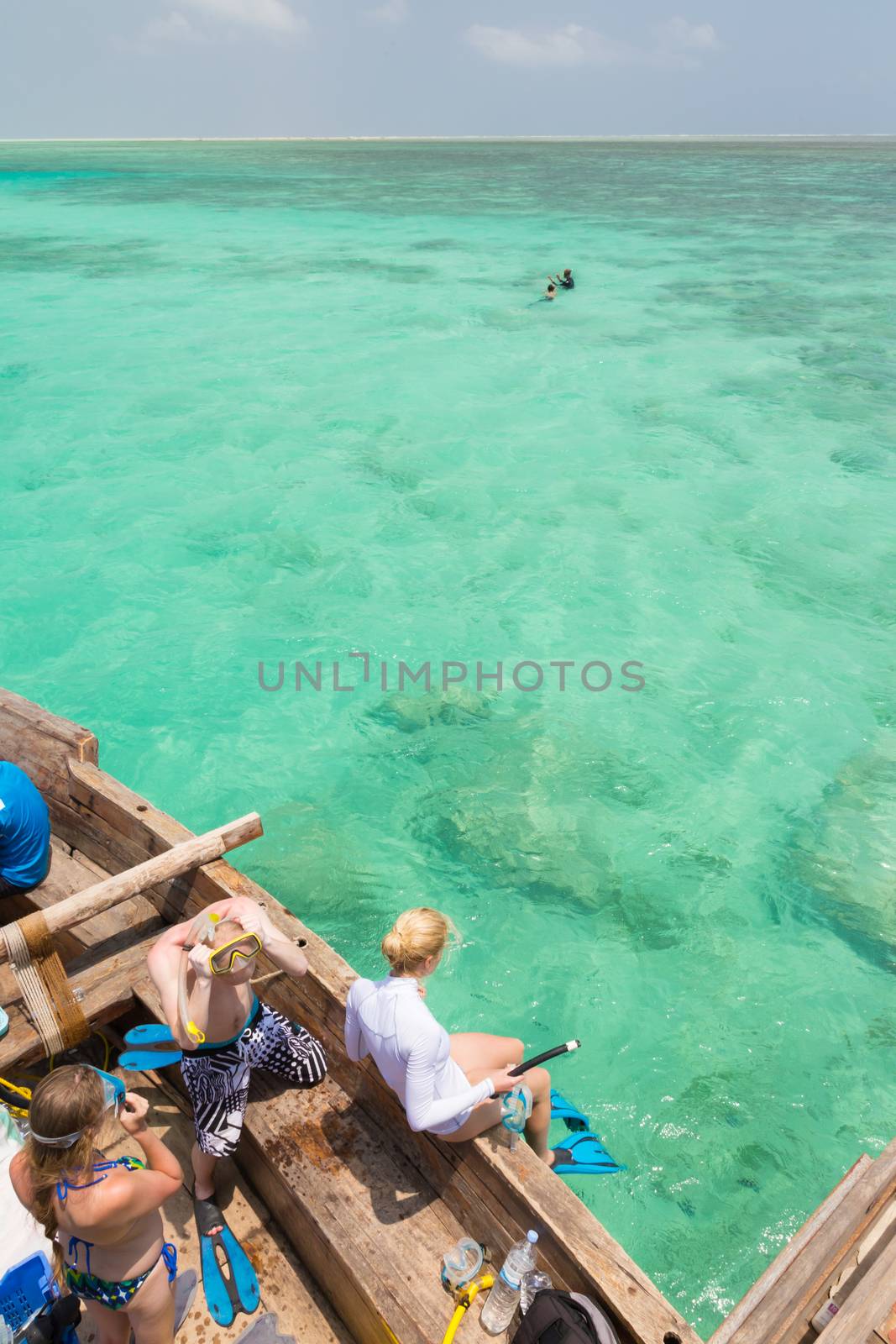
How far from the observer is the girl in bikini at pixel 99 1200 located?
268 centimetres

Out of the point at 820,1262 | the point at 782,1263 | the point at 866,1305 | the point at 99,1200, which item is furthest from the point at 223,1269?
the point at 866,1305

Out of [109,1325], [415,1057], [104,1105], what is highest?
[104,1105]

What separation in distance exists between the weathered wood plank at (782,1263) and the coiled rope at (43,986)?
9.95 feet

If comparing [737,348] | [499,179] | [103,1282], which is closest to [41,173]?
[499,179]

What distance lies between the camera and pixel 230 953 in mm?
3367

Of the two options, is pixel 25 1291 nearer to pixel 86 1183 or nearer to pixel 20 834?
pixel 86 1183

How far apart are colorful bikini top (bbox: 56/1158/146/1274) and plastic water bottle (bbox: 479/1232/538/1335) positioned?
54.6 inches

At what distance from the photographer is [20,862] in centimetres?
486

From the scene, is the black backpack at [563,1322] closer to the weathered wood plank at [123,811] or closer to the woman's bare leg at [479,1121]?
the woman's bare leg at [479,1121]

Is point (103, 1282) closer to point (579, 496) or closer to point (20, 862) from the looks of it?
point (20, 862)

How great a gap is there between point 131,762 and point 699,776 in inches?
231

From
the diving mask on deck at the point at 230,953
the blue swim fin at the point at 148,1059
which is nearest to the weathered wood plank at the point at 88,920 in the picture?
the blue swim fin at the point at 148,1059

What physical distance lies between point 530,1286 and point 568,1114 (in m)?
1.80

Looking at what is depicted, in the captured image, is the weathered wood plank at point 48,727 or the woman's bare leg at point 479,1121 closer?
the woman's bare leg at point 479,1121
